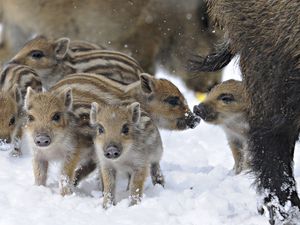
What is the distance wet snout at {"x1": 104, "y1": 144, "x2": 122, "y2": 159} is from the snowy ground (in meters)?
0.31

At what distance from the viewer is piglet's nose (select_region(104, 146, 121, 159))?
5.53 metres

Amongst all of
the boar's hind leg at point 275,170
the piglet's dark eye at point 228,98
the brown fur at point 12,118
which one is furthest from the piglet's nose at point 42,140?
the piglet's dark eye at point 228,98

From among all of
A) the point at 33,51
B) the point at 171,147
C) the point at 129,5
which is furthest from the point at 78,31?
the point at 171,147

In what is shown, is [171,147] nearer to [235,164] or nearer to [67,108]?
[235,164]

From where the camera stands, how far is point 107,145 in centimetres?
558

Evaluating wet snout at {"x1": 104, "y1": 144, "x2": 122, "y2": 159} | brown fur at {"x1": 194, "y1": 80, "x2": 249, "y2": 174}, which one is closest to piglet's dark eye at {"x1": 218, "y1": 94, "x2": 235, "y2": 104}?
brown fur at {"x1": 194, "y1": 80, "x2": 249, "y2": 174}

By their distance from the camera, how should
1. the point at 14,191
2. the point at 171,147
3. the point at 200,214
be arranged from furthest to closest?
the point at 171,147 → the point at 14,191 → the point at 200,214

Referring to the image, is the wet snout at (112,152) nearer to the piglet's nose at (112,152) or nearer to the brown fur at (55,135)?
the piglet's nose at (112,152)

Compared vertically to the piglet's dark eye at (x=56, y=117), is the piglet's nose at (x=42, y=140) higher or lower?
lower

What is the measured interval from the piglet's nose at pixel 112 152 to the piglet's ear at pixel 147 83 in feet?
3.44

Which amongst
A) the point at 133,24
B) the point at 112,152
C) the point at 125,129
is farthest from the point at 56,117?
the point at 133,24

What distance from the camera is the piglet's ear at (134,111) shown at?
5.82m

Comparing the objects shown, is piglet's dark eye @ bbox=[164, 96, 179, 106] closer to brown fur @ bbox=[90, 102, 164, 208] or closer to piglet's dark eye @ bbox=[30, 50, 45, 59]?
brown fur @ bbox=[90, 102, 164, 208]

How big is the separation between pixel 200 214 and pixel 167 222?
0.22m
